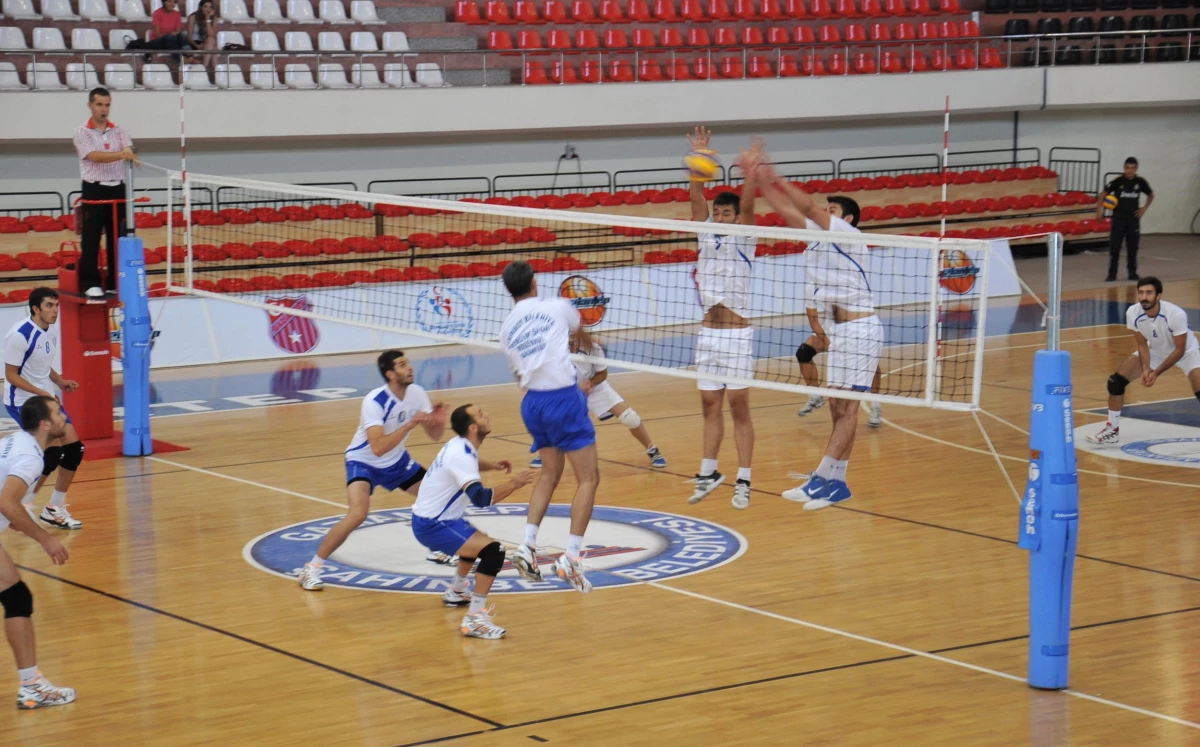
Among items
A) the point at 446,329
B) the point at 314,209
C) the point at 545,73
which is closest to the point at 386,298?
the point at 446,329

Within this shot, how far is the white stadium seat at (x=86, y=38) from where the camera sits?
22.4m

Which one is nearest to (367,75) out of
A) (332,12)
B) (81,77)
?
(332,12)

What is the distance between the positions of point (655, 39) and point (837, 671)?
21485 millimetres

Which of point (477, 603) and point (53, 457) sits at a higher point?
point (53, 457)

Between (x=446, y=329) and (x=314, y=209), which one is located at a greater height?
(x=314, y=209)

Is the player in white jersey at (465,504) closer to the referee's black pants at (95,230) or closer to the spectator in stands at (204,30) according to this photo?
the referee's black pants at (95,230)

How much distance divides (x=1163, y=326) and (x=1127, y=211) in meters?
12.1

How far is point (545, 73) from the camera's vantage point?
84.6ft

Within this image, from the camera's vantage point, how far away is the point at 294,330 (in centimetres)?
2019

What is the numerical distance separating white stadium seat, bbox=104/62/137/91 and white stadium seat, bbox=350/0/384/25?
470 cm

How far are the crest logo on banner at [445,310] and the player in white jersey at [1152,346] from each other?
9.23m

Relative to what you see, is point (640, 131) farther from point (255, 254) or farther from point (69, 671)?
point (69, 671)

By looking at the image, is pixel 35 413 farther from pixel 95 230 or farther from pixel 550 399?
pixel 95 230

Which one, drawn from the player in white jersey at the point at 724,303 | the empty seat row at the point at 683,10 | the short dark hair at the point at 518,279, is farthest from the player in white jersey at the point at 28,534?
the empty seat row at the point at 683,10
